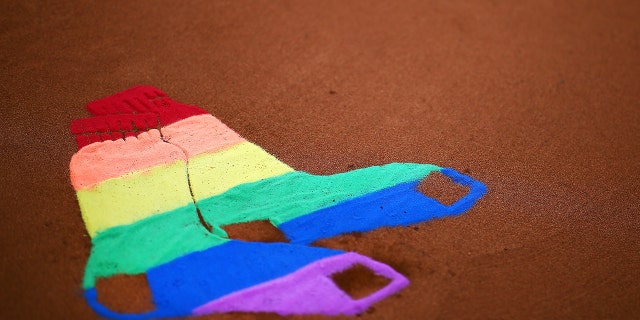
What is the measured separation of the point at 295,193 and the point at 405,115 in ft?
3.40

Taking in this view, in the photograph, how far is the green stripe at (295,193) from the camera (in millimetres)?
2555

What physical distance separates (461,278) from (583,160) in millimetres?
1361

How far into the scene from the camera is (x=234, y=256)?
235 cm

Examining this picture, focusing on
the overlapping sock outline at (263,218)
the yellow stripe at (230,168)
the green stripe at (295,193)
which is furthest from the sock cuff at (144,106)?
the green stripe at (295,193)

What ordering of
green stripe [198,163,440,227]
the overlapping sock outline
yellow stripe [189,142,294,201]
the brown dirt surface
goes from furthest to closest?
yellow stripe [189,142,294,201]
green stripe [198,163,440,227]
the brown dirt surface
the overlapping sock outline

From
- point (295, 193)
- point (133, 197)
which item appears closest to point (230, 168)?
point (295, 193)

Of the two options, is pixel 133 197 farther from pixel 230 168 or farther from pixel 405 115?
pixel 405 115

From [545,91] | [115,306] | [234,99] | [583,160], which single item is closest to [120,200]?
[115,306]

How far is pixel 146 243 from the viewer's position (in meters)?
2.37

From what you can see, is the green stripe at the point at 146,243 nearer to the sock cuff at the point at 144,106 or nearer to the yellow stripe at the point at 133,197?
the yellow stripe at the point at 133,197

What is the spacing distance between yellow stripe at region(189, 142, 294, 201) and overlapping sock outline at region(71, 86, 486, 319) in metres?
0.02

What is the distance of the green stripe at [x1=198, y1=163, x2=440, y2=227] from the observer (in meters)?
2.55

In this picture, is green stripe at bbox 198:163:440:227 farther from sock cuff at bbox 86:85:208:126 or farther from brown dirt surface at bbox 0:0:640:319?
sock cuff at bbox 86:85:208:126

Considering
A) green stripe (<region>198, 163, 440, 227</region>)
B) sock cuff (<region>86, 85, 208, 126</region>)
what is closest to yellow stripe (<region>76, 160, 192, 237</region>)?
green stripe (<region>198, 163, 440, 227</region>)
